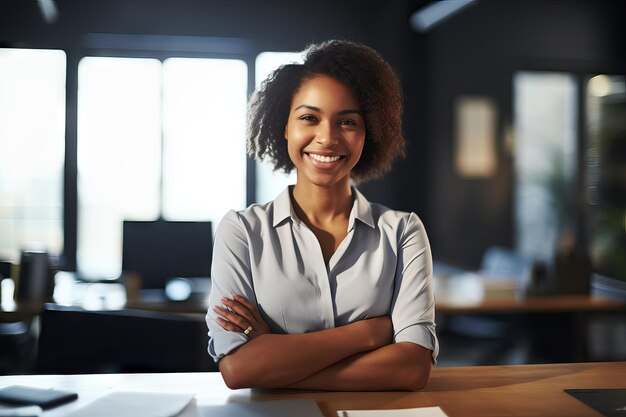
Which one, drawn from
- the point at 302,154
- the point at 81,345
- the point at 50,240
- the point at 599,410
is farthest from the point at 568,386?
the point at 50,240

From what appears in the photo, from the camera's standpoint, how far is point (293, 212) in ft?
6.00

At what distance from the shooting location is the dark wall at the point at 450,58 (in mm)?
6953

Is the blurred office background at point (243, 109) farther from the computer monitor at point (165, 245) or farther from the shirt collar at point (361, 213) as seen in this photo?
the shirt collar at point (361, 213)

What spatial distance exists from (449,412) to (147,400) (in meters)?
0.66

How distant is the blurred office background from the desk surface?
16.2 ft

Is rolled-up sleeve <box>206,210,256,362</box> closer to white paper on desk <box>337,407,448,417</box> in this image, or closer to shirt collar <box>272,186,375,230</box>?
shirt collar <box>272,186,375,230</box>

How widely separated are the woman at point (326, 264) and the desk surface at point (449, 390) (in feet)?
0.16

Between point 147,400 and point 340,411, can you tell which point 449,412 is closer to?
point 340,411

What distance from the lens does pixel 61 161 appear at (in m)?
6.70

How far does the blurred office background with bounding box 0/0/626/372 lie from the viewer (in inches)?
261

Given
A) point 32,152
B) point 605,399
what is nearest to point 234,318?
point 605,399

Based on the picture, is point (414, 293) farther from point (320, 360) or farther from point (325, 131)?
point (325, 131)

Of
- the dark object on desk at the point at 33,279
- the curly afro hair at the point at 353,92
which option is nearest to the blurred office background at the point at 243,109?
the dark object on desk at the point at 33,279

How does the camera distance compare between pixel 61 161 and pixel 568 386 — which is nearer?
pixel 568 386
